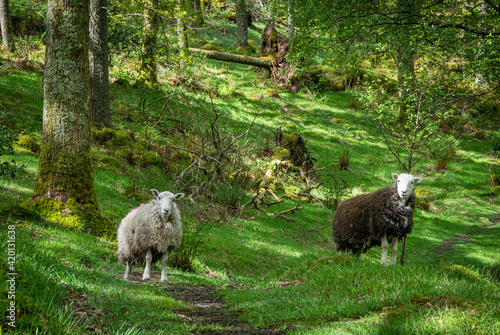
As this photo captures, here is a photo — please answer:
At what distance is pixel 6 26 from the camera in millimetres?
19000

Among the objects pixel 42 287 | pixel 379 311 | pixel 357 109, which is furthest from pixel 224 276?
pixel 357 109

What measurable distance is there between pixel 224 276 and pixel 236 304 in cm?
330

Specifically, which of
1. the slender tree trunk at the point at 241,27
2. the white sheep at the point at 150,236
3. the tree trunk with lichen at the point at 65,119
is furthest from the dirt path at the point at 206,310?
the slender tree trunk at the point at 241,27

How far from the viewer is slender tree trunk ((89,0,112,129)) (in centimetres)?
1497

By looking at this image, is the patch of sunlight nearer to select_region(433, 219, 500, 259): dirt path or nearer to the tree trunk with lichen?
select_region(433, 219, 500, 259): dirt path

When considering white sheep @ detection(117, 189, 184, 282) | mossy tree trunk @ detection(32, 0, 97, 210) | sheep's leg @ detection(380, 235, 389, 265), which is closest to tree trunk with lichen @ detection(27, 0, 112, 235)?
mossy tree trunk @ detection(32, 0, 97, 210)

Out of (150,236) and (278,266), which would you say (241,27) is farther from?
(150,236)

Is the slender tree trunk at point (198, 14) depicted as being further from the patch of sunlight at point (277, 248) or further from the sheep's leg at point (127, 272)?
the sheep's leg at point (127, 272)

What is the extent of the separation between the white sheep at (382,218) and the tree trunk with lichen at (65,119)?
5932 millimetres

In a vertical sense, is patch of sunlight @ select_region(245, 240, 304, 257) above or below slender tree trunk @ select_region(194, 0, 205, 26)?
below

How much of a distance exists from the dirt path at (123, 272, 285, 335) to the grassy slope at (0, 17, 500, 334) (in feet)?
0.69

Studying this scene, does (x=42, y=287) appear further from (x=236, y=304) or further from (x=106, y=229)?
(x=106, y=229)

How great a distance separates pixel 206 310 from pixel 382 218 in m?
4.23

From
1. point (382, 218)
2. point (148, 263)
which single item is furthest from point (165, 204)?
point (382, 218)
